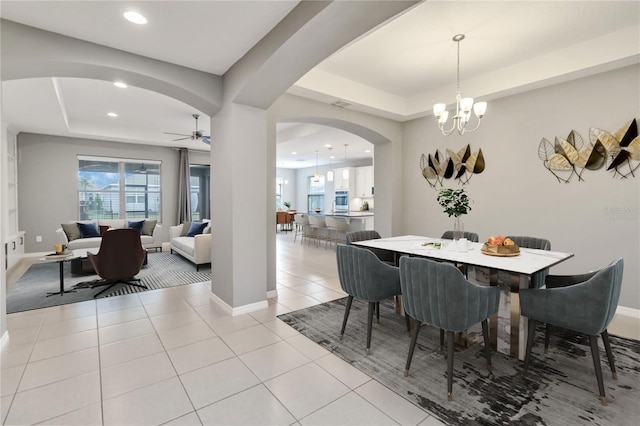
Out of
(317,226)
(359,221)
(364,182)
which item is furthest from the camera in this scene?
(364,182)

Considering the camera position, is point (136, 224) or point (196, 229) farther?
point (136, 224)

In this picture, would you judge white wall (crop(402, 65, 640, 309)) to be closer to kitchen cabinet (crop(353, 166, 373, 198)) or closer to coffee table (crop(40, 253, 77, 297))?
coffee table (crop(40, 253, 77, 297))

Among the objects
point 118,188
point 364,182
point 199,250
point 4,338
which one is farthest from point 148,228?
point 364,182

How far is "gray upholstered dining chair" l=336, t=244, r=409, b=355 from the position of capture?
2562 millimetres

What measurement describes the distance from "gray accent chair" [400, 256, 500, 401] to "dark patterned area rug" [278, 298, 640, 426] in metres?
0.16

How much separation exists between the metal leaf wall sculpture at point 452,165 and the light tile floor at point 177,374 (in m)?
3.27

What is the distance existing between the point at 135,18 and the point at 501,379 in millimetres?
3932

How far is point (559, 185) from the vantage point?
3.81m

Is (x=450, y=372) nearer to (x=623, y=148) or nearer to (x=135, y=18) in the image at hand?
(x=623, y=148)

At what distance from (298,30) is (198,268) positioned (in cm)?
467

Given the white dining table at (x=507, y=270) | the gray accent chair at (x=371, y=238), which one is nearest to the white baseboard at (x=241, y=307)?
the gray accent chair at (x=371, y=238)

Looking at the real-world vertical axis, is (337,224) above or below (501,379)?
above

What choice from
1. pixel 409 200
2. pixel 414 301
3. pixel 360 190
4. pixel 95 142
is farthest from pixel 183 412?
pixel 360 190

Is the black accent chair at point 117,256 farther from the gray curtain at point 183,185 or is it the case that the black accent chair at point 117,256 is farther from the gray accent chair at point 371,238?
the gray curtain at point 183,185
